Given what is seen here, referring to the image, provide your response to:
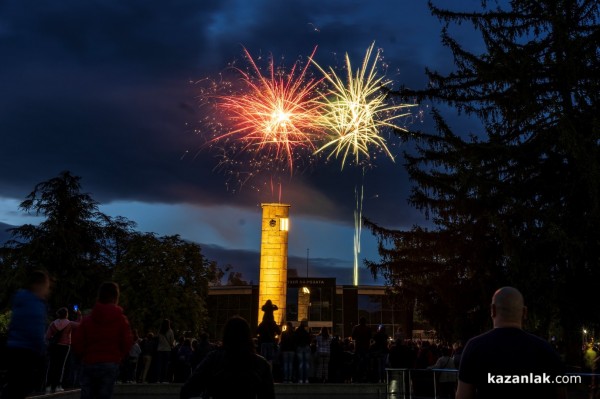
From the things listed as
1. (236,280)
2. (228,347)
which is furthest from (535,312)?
(236,280)

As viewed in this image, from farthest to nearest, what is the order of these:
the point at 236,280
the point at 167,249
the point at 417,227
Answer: the point at 236,280
the point at 167,249
the point at 417,227

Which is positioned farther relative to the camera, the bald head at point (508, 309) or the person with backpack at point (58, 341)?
the person with backpack at point (58, 341)

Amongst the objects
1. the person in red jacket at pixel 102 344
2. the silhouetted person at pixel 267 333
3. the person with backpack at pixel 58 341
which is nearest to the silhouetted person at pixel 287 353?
the silhouetted person at pixel 267 333

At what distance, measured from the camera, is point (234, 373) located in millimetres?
4758

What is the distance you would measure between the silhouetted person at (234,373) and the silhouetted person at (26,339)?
2.86m

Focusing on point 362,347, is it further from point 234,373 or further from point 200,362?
point 234,373

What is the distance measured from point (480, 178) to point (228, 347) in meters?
15.5

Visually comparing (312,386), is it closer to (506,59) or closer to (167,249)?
(506,59)

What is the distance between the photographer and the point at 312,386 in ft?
61.1

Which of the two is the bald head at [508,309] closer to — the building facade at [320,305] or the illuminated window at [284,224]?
the illuminated window at [284,224]

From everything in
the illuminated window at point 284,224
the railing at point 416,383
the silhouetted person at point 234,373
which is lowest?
the railing at point 416,383

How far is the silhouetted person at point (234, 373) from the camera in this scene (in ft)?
15.5

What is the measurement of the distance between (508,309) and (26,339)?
5.09 m

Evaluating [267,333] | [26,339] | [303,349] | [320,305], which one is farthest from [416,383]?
[320,305]
